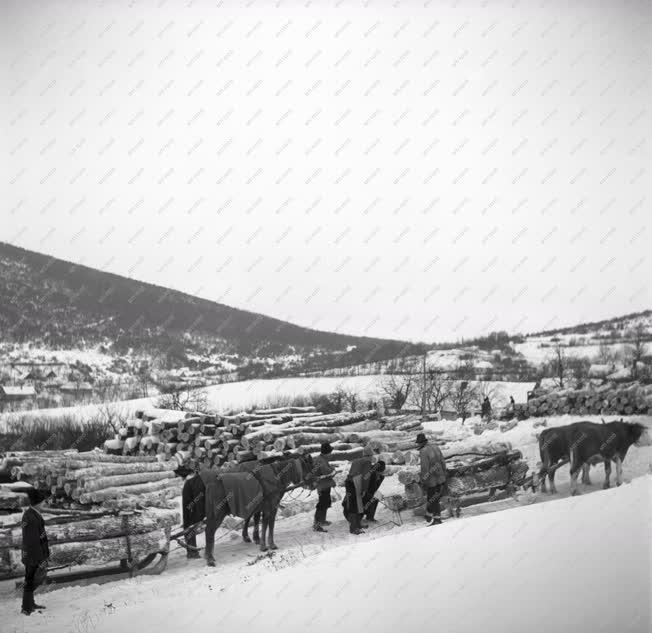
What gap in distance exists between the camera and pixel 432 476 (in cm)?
1111

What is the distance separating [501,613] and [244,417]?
42.2ft

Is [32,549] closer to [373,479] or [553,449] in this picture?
[373,479]

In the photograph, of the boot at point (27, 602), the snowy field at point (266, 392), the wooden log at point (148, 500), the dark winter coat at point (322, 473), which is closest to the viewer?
the boot at point (27, 602)

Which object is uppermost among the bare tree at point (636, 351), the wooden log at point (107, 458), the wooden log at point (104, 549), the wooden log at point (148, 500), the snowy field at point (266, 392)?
the bare tree at point (636, 351)

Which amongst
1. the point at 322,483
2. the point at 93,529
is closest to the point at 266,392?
the point at 322,483

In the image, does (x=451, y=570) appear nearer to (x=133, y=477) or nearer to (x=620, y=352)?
(x=133, y=477)

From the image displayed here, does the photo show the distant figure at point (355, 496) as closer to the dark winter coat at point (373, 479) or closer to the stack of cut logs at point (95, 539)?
the dark winter coat at point (373, 479)

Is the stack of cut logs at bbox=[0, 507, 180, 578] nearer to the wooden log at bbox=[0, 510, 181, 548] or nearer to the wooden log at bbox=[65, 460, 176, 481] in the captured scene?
the wooden log at bbox=[0, 510, 181, 548]

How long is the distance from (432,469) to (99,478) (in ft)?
27.2

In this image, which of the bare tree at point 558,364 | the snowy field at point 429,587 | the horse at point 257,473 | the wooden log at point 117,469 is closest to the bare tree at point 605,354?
the bare tree at point 558,364

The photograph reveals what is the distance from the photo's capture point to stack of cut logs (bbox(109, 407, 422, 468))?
17766 millimetres

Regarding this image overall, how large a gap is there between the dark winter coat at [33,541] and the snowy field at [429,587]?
68 cm

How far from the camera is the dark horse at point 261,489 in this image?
997cm

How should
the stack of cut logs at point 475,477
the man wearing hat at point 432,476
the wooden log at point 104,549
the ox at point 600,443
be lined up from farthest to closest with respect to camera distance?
the ox at point 600,443
the stack of cut logs at point 475,477
the man wearing hat at point 432,476
the wooden log at point 104,549
